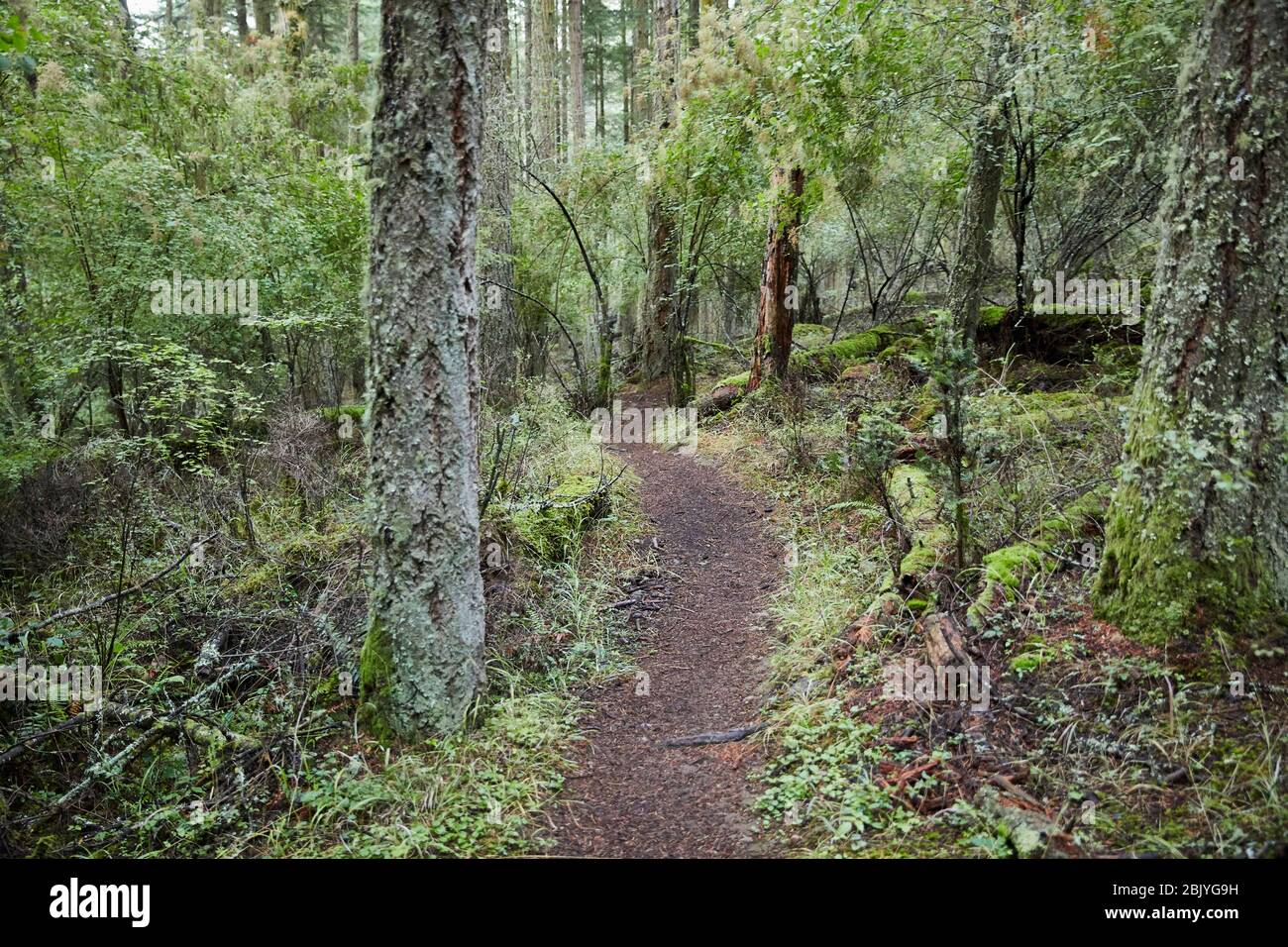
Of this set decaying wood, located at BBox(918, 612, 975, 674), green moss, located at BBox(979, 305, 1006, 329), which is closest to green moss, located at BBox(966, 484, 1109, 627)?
decaying wood, located at BBox(918, 612, 975, 674)

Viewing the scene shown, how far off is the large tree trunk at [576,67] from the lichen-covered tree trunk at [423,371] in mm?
15026

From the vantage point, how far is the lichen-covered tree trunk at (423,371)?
139 inches

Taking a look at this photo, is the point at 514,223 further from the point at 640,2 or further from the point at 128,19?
the point at 640,2

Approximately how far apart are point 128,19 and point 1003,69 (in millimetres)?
10773

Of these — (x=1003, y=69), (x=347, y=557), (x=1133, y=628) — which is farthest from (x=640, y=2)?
(x=1133, y=628)

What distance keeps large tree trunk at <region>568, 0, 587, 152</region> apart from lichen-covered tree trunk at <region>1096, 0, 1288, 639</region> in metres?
16.1

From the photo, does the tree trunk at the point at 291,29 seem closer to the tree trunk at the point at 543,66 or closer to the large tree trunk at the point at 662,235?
the tree trunk at the point at 543,66

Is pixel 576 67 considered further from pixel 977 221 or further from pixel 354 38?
pixel 977 221

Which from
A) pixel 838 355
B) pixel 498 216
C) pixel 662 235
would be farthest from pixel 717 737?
pixel 662 235

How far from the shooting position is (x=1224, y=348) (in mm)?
3172

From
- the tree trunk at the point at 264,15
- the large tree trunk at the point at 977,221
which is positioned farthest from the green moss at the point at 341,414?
the tree trunk at the point at 264,15

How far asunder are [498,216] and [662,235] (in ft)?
13.6

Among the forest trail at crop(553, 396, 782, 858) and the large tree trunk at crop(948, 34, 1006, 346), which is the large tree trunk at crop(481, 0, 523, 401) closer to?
the forest trail at crop(553, 396, 782, 858)

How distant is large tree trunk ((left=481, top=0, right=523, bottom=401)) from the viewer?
9.01 metres
